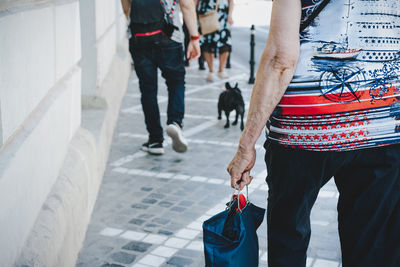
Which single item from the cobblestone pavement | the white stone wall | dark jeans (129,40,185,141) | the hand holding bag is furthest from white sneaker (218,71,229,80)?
the white stone wall

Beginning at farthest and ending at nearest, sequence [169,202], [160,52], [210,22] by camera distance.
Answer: [210,22], [160,52], [169,202]

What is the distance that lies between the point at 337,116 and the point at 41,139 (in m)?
1.64

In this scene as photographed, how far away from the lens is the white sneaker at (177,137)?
572 cm

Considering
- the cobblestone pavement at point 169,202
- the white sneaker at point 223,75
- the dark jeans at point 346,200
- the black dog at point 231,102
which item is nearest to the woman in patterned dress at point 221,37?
the white sneaker at point 223,75

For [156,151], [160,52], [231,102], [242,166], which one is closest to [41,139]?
[242,166]

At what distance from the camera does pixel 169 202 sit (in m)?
4.64

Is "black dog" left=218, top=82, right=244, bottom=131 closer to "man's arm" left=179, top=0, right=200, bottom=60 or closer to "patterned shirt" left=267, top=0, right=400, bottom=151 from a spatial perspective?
"man's arm" left=179, top=0, right=200, bottom=60

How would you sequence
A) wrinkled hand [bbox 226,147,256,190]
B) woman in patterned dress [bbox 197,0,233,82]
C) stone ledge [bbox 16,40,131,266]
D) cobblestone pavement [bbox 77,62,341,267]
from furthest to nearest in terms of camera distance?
woman in patterned dress [bbox 197,0,233,82]
cobblestone pavement [bbox 77,62,341,267]
stone ledge [bbox 16,40,131,266]
wrinkled hand [bbox 226,147,256,190]

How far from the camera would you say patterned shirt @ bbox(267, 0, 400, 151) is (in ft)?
7.01

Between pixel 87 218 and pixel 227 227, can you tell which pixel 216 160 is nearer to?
pixel 87 218

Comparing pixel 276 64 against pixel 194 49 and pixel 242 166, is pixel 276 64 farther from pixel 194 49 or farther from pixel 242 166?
pixel 194 49

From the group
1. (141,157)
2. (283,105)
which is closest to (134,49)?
(141,157)

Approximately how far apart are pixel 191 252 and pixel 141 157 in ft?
7.38

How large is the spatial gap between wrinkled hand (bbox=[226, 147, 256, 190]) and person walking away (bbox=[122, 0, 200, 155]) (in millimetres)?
3299
